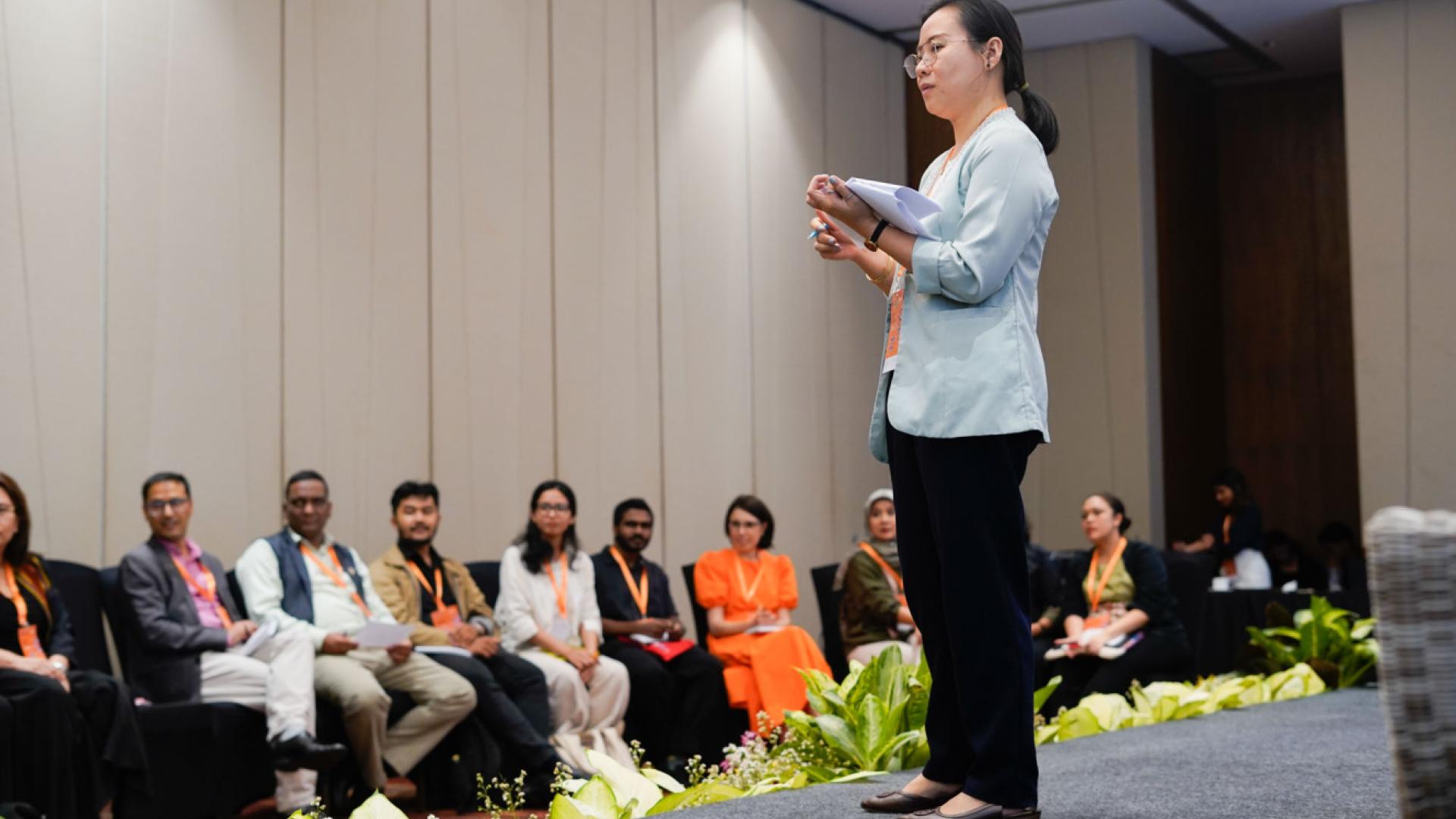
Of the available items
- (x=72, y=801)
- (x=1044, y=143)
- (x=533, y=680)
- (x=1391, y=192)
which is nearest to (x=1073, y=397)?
(x=1391, y=192)

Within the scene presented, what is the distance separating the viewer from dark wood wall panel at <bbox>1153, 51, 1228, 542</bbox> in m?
10.9

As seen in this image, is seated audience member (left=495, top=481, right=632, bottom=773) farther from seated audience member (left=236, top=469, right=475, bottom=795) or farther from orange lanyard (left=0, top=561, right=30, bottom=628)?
orange lanyard (left=0, top=561, right=30, bottom=628)

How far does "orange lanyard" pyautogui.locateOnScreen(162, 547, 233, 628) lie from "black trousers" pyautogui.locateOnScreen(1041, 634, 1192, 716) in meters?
3.24

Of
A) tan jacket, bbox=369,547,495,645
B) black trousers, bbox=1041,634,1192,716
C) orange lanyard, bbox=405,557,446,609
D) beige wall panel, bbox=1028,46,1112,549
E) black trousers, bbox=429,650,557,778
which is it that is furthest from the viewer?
beige wall panel, bbox=1028,46,1112,549

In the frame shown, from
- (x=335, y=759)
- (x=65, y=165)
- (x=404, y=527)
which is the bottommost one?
(x=335, y=759)

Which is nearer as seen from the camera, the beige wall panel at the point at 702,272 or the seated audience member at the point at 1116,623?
the seated audience member at the point at 1116,623

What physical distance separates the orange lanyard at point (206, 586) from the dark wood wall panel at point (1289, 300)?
904 cm

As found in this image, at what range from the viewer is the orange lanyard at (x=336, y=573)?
5.76 metres

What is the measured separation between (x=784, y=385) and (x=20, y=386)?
16.0ft

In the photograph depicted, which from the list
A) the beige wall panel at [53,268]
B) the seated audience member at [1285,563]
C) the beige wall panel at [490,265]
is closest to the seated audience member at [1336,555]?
the seated audience member at [1285,563]

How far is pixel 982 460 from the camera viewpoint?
222cm

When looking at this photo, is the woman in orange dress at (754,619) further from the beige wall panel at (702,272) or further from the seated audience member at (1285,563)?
the seated audience member at (1285,563)

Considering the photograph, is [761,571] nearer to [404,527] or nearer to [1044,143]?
[404,527]

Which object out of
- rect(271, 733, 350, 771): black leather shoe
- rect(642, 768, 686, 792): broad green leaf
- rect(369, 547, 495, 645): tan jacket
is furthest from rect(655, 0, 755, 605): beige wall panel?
rect(642, 768, 686, 792): broad green leaf
